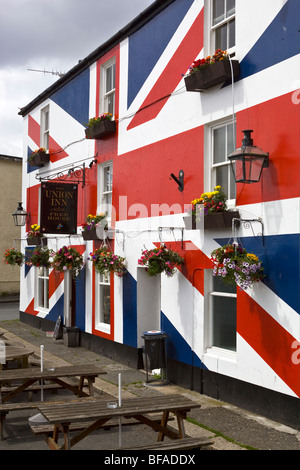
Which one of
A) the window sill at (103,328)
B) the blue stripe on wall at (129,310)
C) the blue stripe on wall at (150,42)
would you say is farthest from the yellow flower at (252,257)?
the window sill at (103,328)

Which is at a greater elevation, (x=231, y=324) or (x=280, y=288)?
(x=280, y=288)

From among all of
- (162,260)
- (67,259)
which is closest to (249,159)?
(162,260)

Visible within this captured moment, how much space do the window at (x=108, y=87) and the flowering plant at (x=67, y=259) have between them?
3585 millimetres

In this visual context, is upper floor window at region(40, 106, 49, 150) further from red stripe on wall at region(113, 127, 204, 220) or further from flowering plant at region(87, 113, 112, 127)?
red stripe on wall at region(113, 127, 204, 220)

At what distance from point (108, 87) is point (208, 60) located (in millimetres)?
4932

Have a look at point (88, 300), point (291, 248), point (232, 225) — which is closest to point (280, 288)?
point (291, 248)

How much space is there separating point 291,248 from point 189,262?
263cm

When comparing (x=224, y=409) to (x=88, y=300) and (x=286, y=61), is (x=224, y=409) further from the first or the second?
(x=88, y=300)

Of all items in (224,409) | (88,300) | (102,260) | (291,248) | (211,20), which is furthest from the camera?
(88,300)

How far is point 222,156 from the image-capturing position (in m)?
9.42

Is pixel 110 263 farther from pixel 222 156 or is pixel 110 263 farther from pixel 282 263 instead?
pixel 282 263

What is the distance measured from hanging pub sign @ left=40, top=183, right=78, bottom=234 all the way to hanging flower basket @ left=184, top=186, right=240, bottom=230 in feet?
15.4

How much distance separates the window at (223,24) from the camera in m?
9.30

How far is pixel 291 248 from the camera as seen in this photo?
25.1ft
